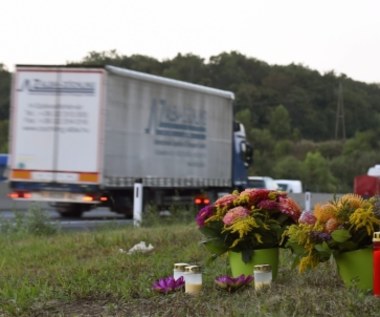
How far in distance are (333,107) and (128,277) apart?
273ft


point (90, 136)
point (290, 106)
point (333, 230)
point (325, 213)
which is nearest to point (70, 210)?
point (90, 136)

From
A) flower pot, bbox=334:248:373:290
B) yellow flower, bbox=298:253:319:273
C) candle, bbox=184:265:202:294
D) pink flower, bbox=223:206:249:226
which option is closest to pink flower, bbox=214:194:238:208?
pink flower, bbox=223:206:249:226

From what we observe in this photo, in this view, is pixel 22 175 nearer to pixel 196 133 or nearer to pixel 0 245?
pixel 196 133

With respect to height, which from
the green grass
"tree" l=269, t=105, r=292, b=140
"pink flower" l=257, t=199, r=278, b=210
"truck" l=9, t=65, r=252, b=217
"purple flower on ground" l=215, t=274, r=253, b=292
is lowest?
the green grass

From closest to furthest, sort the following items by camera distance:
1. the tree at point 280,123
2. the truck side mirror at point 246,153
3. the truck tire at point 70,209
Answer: the truck tire at point 70,209, the truck side mirror at point 246,153, the tree at point 280,123

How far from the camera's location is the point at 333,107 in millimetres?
87812

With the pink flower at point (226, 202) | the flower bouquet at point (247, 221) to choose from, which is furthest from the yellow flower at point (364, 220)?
the pink flower at point (226, 202)

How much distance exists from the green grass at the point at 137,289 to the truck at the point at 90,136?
8.17 metres

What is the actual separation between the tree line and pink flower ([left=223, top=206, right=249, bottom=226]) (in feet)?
206

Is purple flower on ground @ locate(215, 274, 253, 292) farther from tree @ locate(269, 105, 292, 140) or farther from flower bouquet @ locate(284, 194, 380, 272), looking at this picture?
tree @ locate(269, 105, 292, 140)

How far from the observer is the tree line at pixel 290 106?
244ft

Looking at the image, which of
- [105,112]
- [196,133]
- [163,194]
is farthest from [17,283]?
[196,133]

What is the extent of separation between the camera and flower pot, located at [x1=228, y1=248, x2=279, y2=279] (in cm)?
581

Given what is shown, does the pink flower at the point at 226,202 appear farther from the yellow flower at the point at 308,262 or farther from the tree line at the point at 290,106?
the tree line at the point at 290,106
